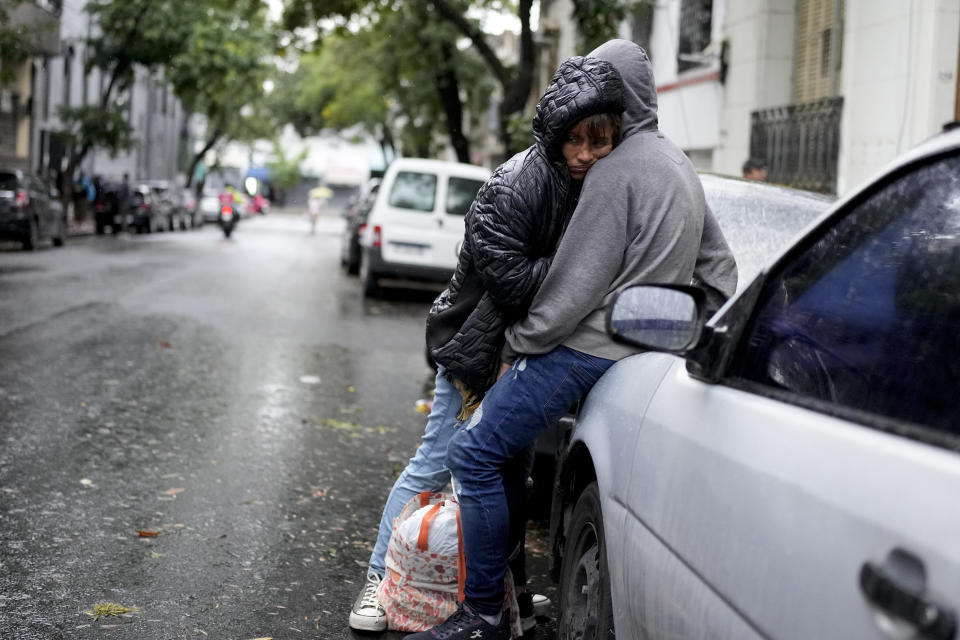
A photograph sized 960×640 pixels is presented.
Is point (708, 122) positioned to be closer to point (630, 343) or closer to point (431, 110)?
point (431, 110)

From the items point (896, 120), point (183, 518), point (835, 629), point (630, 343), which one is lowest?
point (183, 518)

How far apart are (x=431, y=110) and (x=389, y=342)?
64.5 feet

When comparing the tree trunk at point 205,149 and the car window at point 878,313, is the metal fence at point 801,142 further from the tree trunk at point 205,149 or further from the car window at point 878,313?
the tree trunk at point 205,149

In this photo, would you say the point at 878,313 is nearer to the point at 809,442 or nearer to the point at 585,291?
the point at 809,442

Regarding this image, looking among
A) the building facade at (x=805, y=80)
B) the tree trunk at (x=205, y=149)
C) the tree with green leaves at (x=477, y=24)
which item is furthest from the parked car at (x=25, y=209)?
the tree trunk at (x=205, y=149)

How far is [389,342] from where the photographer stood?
1245 centimetres

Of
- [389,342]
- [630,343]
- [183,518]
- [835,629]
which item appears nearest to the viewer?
[835,629]

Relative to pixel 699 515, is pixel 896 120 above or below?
above

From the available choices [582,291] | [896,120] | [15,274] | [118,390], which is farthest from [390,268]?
[582,291]

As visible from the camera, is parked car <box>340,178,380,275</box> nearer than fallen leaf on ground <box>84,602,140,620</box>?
No

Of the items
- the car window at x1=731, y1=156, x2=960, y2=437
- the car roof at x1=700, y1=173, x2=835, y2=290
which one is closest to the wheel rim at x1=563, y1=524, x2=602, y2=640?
the car window at x1=731, y1=156, x2=960, y2=437

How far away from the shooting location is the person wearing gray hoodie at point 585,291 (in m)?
3.27

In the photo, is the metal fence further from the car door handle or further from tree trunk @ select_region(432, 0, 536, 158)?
the car door handle

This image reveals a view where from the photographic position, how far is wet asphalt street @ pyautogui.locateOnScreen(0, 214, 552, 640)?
13.9 ft
